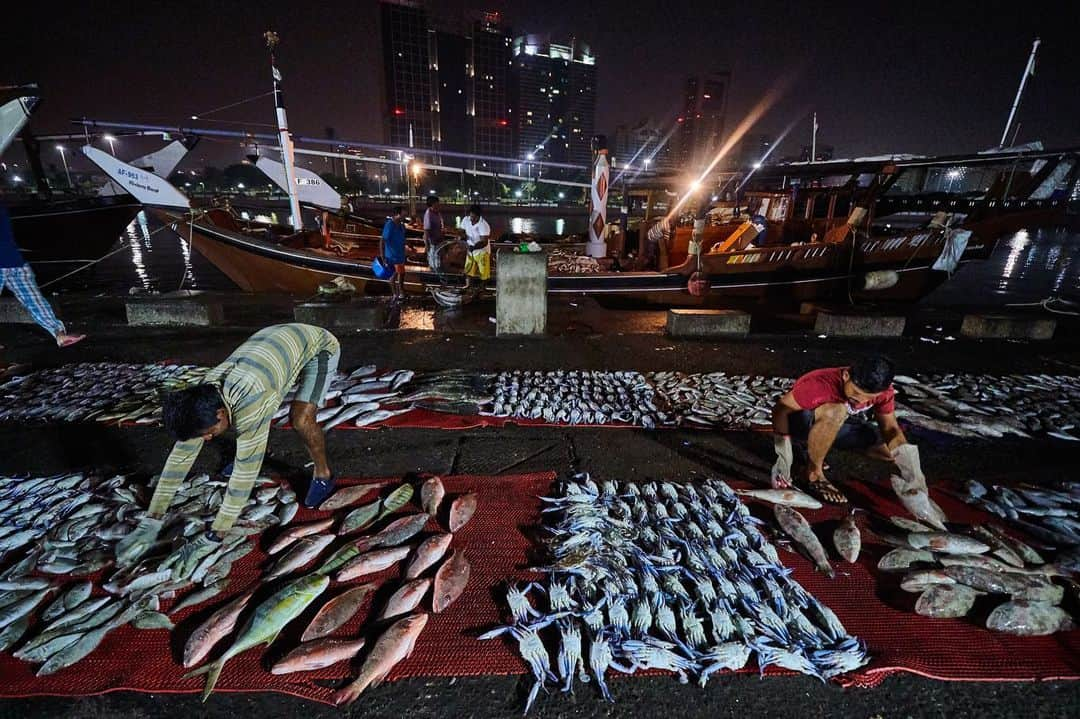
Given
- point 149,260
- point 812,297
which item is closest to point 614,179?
point 812,297

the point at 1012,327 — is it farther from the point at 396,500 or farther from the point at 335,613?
the point at 335,613

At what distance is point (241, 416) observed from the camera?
2.88 metres

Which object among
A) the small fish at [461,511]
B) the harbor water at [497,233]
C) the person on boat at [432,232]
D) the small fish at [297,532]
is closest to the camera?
the small fish at [297,532]

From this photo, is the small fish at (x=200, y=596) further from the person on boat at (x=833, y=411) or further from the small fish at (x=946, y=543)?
the small fish at (x=946, y=543)

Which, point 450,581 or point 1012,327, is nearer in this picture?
point 450,581

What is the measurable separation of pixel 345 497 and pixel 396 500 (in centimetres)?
45

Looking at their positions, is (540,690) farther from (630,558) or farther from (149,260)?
(149,260)

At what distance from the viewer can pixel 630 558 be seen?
10.5ft

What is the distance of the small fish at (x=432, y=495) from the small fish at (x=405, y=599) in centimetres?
79

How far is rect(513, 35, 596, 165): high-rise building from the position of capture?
488 ft

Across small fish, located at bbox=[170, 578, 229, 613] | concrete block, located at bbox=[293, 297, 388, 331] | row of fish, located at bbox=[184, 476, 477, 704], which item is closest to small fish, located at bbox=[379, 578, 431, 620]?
row of fish, located at bbox=[184, 476, 477, 704]

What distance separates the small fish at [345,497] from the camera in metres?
3.82

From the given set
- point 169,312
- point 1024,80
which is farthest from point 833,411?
point 1024,80

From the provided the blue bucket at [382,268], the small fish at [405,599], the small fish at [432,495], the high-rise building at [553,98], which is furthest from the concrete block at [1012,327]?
the high-rise building at [553,98]
